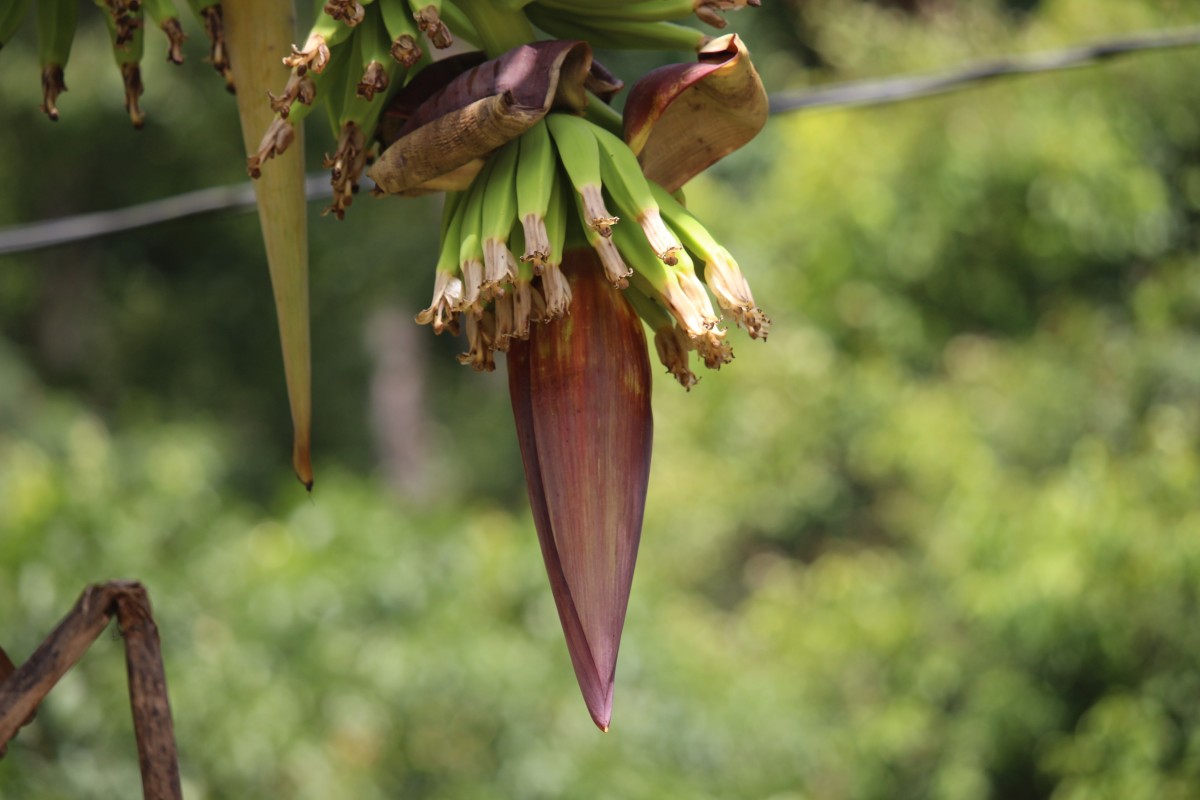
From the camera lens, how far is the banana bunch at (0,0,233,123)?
69 cm

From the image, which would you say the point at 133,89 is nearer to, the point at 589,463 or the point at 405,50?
the point at 405,50

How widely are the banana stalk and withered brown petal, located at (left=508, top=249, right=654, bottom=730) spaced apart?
13cm

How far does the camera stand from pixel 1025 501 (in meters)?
2.63

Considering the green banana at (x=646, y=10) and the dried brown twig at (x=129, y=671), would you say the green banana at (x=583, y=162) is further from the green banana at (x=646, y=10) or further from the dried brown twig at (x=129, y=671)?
the dried brown twig at (x=129, y=671)

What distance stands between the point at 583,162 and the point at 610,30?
14 cm

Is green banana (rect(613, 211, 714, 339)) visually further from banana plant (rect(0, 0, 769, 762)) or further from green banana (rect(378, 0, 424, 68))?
green banana (rect(378, 0, 424, 68))

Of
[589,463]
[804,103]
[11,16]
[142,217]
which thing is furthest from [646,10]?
[142,217]

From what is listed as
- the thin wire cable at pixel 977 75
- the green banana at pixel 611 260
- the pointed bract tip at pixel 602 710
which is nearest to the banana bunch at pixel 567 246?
the green banana at pixel 611 260

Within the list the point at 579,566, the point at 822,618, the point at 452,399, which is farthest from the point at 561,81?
the point at 452,399

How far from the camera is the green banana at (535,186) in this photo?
567 millimetres

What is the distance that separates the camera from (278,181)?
2.17 feet

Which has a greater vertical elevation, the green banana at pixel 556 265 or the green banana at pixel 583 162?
the green banana at pixel 583 162

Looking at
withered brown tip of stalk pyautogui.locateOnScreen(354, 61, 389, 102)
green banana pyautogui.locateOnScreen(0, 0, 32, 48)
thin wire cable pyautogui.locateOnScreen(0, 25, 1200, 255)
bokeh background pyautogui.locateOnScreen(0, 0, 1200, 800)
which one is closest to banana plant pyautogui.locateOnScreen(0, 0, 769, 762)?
withered brown tip of stalk pyautogui.locateOnScreen(354, 61, 389, 102)

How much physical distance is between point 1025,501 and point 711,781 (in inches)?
31.9
